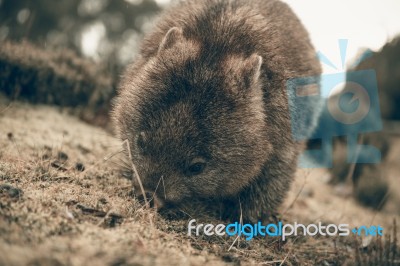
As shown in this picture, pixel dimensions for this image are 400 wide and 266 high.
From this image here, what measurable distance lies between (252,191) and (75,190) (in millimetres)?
1656

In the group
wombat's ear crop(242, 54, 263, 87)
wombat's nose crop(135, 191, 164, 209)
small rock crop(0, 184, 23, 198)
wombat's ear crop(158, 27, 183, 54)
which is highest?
wombat's ear crop(158, 27, 183, 54)

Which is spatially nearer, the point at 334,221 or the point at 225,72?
the point at 225,72

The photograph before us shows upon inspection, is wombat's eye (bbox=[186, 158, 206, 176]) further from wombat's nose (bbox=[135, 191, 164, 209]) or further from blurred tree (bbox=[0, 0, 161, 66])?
blurred tree (bbox=[0, 0, 161, 66])

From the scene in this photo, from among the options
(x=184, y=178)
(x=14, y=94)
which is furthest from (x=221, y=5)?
(x=14, y=94)

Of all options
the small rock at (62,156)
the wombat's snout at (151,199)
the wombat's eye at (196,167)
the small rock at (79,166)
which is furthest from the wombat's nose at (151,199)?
the small rock at (62,156)

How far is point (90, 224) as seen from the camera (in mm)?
2584

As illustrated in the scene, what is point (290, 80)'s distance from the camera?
3934 mm

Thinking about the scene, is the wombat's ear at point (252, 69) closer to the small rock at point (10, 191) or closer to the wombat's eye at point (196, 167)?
the wombat's eye at point (196, 167)

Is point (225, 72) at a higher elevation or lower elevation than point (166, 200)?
higher

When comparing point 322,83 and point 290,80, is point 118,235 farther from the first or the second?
point 322,83

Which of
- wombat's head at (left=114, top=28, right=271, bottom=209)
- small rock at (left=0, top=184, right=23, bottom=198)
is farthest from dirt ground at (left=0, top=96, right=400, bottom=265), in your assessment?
wombat's head at (left=114, top=28, right=271, bottom=209)

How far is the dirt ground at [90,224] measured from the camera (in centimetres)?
217

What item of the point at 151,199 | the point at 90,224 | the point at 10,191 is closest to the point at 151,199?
the point at 151,199

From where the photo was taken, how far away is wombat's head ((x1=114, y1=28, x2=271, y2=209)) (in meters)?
3.23
